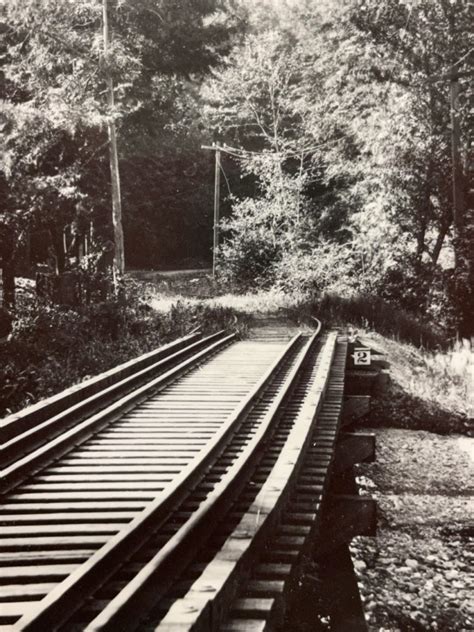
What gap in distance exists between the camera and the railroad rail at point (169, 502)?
Result: 3.57 metres

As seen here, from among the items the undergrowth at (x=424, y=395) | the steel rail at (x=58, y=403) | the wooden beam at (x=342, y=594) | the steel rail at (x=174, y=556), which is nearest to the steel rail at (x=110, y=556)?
the steel rail at (x=174, y=556)

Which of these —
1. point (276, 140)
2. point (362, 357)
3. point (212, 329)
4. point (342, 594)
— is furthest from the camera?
point (276, 140)

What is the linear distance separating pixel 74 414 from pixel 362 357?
642 cm

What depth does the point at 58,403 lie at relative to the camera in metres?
7.64

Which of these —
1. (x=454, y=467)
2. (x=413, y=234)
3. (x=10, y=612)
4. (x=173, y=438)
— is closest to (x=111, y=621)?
(x=10, y=612)

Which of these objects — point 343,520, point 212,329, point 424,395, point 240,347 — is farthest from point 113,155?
Result: point 343,520

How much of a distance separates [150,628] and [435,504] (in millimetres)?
7804

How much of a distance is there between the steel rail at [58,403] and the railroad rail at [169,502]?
2 cm

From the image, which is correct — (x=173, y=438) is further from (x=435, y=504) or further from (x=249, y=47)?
(x=249, y=47)

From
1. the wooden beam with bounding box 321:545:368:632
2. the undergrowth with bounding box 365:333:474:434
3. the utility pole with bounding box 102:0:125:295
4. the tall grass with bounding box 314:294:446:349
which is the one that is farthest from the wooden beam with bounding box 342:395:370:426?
the utility pole with bounding box 102:0:125:295

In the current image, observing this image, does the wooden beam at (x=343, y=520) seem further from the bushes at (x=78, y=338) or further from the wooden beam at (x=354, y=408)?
the bushes at (x=78, y=338)

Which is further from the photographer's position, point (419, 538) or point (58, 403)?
point (419, 538)

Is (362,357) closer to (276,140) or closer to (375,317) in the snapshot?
(375,317)

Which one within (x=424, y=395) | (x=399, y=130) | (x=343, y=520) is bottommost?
(x=424, y=395)
